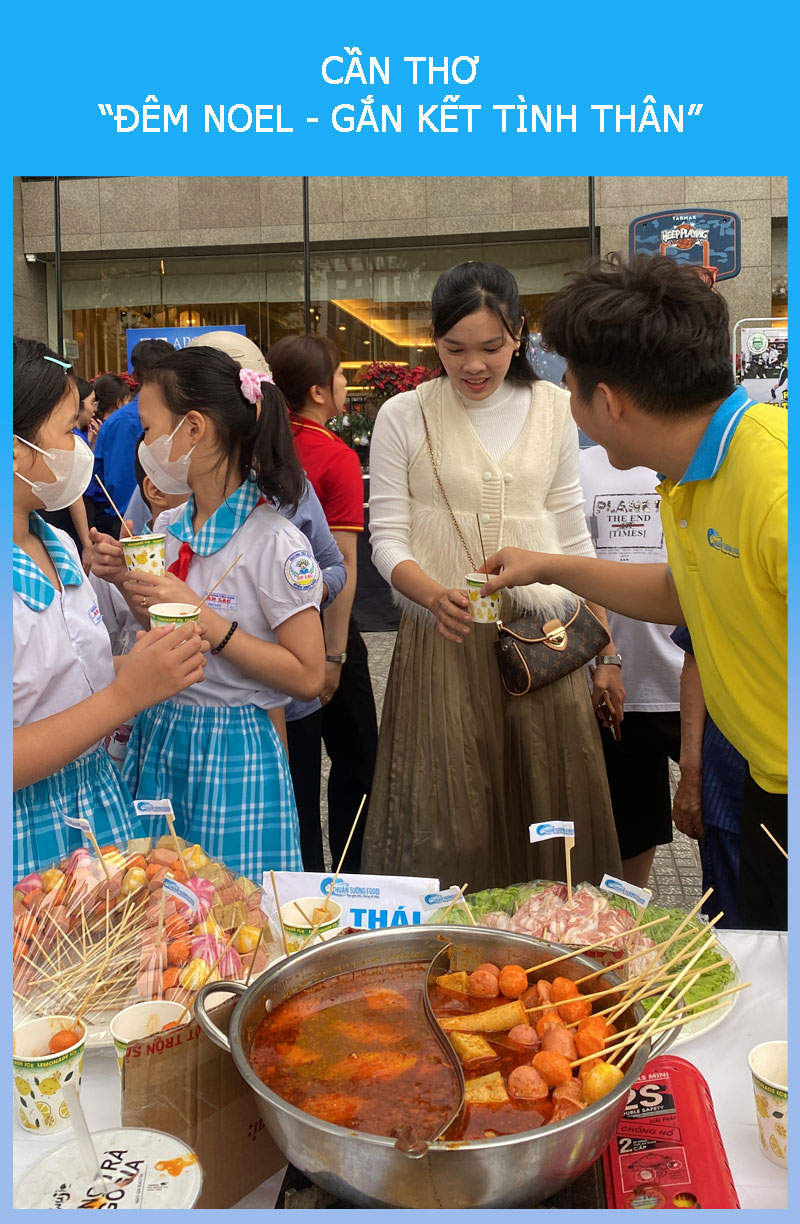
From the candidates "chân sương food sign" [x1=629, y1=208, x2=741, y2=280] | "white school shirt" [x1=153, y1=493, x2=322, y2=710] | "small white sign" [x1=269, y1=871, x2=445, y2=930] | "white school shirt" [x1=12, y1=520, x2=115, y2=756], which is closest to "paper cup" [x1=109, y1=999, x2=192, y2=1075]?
"small white sign" [x1=269, y1=871, x2=445, y2=930]

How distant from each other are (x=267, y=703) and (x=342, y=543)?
160 centimetres

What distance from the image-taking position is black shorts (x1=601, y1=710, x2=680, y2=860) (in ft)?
11.1

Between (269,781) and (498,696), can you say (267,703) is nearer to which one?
(269,781)

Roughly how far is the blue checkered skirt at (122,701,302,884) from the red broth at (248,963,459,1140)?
1146 mm

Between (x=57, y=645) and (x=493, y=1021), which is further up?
(x=57, y=645)

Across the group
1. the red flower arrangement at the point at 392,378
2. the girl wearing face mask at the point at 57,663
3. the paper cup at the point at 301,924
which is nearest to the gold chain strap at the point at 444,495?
the girl wearing face mask at the point at 57,663

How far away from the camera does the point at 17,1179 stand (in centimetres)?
109

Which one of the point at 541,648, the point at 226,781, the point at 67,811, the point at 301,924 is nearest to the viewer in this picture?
the point at 301,924

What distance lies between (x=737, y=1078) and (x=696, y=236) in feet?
33.9

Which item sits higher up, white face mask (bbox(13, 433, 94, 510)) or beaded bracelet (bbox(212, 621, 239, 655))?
white face mask (bbox(13, 433, 94, 510))

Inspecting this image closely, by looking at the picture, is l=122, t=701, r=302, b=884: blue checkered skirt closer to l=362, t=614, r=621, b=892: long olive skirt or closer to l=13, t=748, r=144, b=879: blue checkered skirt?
l=13, t=748, r=144, b=879: blue checkered skirt

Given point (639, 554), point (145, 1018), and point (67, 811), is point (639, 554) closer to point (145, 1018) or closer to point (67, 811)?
point (67, 811)

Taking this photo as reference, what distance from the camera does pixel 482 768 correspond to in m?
2.97

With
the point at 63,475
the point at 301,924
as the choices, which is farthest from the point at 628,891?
the point at 63,475
